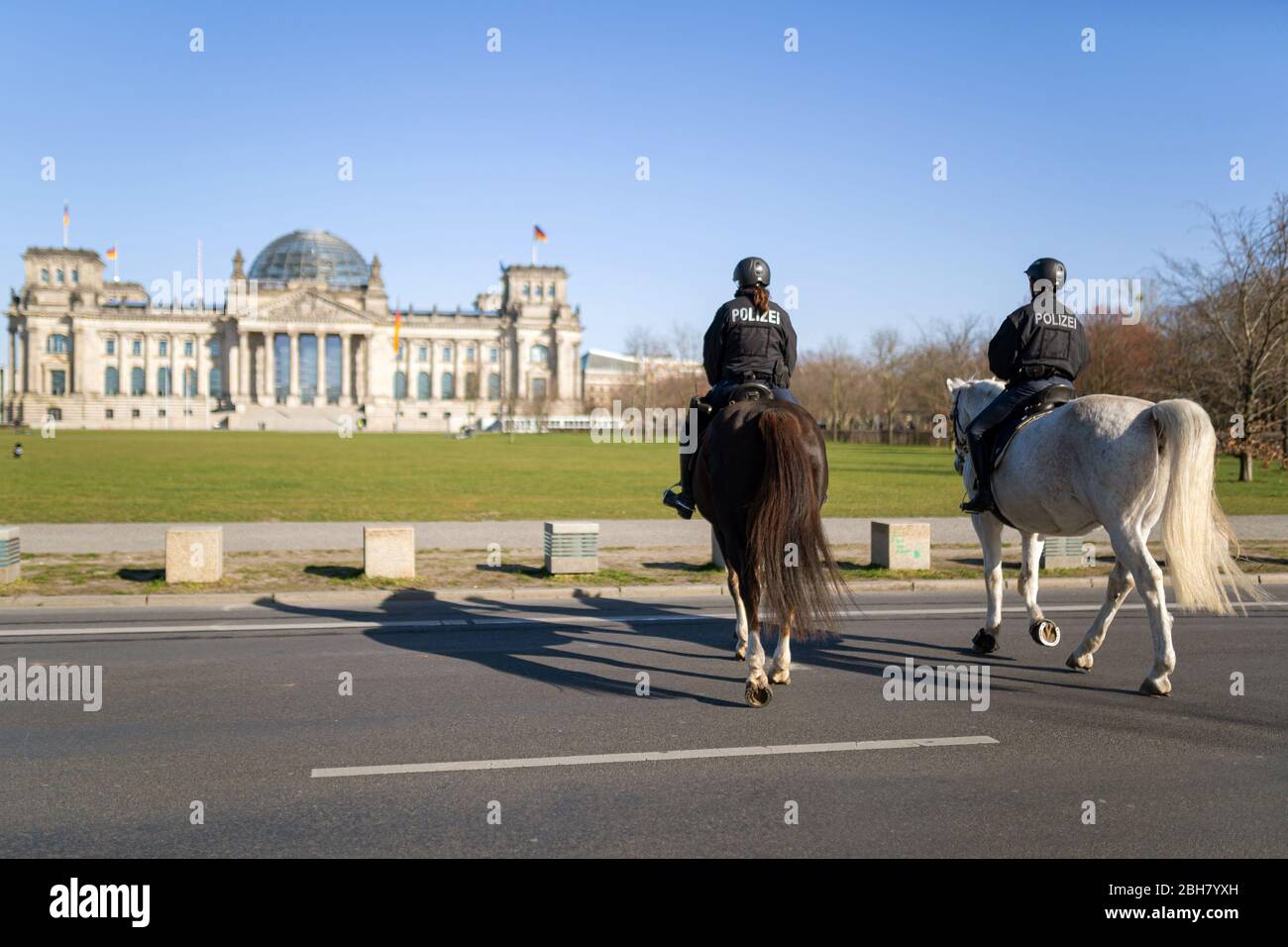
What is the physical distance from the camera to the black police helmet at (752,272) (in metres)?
8.84

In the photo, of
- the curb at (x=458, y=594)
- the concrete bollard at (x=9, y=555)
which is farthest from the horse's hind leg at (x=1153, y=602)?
the concrete bollard at (x=9, y=555)

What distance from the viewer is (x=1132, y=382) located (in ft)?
170

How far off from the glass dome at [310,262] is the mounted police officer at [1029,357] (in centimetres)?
16289

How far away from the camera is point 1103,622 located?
8789 mm

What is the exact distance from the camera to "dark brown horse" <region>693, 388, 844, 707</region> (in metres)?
7.50

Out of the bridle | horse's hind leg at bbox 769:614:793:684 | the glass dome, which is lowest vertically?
horse's hind leg at bbox 769:614:793:684

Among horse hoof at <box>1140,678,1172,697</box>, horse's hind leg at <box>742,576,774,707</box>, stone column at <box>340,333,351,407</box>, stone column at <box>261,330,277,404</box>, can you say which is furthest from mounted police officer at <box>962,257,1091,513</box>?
stone column at <box>340,333,351,407</box>

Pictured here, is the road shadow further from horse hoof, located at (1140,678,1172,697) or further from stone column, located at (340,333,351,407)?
stone column, located at (340,333,351,407)

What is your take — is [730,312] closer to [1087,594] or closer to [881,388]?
[1087,594]

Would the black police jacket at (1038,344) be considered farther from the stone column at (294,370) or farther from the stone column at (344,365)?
the stone column at (294,370)

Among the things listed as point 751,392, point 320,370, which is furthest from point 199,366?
point 751,392

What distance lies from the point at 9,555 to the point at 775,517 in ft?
35.5

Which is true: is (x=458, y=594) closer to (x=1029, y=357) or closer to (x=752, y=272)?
(x=752, y=272)
